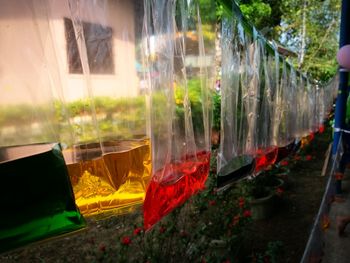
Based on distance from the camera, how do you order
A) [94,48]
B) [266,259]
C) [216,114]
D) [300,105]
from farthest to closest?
[300,105] < [266,259] < [216,114] < [94,48]

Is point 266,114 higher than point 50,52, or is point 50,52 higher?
point 50,52

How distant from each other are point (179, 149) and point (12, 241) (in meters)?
0.67

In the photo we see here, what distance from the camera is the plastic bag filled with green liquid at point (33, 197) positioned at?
0.63 meters

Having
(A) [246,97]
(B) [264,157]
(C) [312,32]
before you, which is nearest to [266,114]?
(B) [264,157]

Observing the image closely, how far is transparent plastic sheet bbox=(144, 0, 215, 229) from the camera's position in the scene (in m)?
1.03

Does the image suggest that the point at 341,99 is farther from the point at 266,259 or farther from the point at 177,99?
the point at 177,99

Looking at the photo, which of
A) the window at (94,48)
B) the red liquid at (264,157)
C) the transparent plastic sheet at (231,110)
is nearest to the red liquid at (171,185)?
the transparent plastic sheet at (231,110)

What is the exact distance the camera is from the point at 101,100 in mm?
875

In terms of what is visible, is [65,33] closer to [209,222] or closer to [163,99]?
[163,99]

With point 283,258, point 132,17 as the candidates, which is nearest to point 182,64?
point 132,17

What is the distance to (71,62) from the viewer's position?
0.81 metres

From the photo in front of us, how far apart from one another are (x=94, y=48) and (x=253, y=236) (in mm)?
2830

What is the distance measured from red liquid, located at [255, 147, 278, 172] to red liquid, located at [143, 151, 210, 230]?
752 mm

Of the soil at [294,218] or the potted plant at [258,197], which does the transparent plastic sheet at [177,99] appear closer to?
the soil at [294,218]
